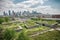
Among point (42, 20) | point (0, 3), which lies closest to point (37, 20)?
point (42, 20)

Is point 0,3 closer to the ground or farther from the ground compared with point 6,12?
farther from the ground

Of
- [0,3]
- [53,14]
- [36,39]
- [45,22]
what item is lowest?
[36,39]

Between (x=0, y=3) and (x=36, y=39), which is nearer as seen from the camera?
(x=36, y=39)

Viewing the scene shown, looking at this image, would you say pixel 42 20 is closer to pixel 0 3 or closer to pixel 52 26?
pixel 52 26

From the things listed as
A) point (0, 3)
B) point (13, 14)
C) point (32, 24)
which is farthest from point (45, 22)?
point (0, 3)

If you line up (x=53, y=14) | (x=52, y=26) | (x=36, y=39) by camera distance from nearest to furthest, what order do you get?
(x=36, y=39)
(x=53, y=14)
(x=52, y=26)

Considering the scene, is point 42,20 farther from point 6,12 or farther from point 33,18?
point 6,12

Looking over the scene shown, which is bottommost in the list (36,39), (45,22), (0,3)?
(36,39)

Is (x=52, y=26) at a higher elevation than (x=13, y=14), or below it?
below

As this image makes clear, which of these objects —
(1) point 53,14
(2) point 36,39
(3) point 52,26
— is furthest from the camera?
(3) point 52,26
